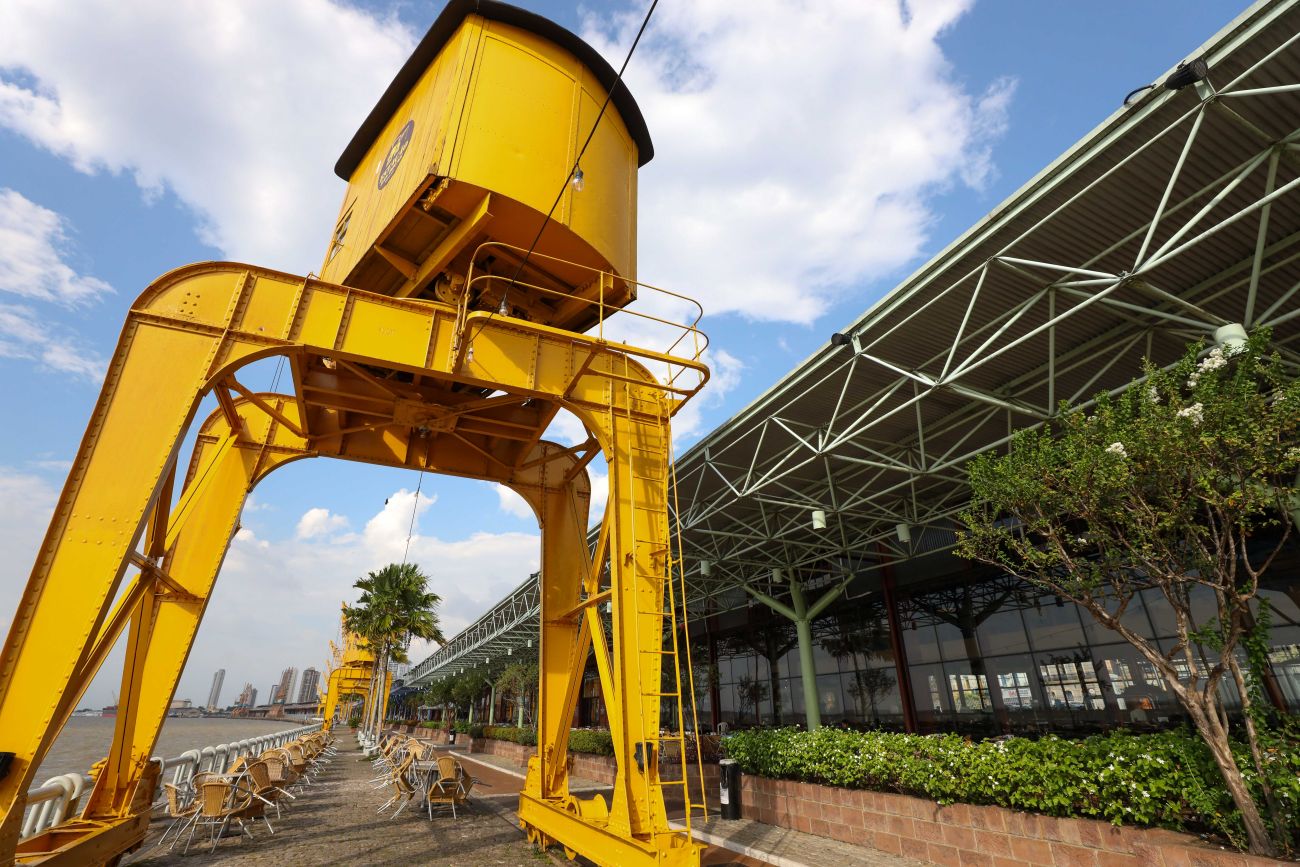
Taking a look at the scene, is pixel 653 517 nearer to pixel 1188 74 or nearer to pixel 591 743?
pixel 1188 74

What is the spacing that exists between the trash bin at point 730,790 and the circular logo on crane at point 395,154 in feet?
40.1

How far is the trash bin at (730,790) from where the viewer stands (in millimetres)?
11352

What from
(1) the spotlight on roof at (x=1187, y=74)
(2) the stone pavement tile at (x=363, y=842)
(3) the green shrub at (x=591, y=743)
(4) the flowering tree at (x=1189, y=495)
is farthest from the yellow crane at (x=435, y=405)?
(3) the green shrub at (x=591, y=743)

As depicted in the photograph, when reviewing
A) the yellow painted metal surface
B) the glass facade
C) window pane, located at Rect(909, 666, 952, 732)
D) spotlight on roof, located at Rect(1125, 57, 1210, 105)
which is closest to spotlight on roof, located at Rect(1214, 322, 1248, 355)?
spotlight on roof, located at Rect(1125, 57, 1210, 105)

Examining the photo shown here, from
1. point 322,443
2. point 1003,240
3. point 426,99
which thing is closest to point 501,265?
point 426,99

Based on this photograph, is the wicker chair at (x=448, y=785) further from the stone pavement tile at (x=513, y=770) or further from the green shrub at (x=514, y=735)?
the green shrub at (x=514, y=735)

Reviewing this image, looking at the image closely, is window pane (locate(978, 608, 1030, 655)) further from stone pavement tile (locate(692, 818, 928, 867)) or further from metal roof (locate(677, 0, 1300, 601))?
stone pavement tile (locate(692, 818, 928, 867))

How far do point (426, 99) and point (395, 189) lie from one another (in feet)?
6.15

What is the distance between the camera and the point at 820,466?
16844 mm

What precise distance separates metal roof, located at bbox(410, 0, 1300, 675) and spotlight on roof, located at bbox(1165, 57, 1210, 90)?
0.12 m

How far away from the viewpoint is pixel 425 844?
8.88 m

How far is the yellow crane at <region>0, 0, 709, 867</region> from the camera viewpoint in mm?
6020

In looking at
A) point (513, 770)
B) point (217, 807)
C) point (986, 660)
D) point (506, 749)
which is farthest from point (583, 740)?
point (986, 660)

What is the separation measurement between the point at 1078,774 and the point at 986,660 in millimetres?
13100
